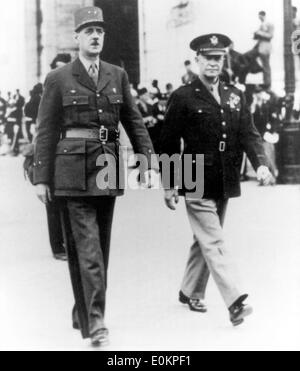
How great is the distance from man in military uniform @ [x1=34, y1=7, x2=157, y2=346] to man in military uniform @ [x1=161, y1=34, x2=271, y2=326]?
0.48 m

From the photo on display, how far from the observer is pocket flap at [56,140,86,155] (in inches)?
183

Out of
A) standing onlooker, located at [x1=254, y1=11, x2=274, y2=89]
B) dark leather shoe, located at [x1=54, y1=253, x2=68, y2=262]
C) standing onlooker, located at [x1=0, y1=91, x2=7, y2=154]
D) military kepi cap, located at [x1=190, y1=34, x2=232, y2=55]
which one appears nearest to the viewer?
military kepi cap, located at [x1=190, y1=34, x2=232, y2=55]

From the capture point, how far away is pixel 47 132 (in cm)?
469

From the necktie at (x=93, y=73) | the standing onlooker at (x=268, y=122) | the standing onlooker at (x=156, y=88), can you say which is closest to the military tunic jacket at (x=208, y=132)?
the necktie at (x=93, y=73)

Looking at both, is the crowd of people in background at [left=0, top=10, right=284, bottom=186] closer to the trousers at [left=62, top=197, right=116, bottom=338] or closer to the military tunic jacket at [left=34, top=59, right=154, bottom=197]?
the military tunic jacket at [left=34, top=59, right=154, bottom=197]


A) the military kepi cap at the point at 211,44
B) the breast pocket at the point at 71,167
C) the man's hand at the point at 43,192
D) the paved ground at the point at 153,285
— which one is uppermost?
the military kepi cap at the point at 211,44

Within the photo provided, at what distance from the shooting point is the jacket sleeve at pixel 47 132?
15.4 feet

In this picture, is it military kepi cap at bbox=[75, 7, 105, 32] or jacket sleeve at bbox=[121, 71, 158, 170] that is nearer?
military kepi cap at bbox=[75, 7, 105, 32]

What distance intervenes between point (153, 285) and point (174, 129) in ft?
4.07

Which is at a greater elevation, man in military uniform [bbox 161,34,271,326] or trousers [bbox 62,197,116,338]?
man in military uniform [bbox 161,34,271,326]

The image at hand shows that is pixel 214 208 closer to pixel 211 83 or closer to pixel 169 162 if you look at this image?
pixel 169 162

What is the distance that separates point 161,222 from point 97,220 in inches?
139

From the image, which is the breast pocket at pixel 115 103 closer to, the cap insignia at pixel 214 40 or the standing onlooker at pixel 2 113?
the cap insignia at pixel 214 40

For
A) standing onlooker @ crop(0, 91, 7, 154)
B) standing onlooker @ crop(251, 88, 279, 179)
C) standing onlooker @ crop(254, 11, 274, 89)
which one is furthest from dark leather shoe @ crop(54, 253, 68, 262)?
standing onlooker @ crop(0, 91, 7, 154)
